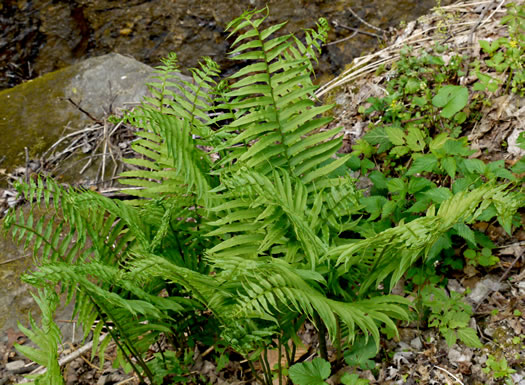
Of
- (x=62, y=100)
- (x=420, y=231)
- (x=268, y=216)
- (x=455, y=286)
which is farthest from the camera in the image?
(x=62, y=100)

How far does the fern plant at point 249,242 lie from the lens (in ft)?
5.90

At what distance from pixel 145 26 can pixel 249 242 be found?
4465 mm

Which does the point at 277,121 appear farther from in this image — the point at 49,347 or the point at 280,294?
the point at 49,347

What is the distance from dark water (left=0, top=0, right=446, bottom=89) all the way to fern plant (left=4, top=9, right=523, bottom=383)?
275cm

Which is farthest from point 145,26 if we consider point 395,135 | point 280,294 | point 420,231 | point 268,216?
point 420,231

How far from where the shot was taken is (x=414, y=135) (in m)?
2.73

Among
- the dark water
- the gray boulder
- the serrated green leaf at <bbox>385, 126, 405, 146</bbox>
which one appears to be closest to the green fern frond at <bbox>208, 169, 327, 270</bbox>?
the serrated green leaf at <bbox>385, 126, 405, 146</bbox>

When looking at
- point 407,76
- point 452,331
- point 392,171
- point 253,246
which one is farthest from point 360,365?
point 407,76

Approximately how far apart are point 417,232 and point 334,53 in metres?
3.49

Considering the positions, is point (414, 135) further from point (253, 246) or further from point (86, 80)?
point (86, 80)

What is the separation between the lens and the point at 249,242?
2199 mm

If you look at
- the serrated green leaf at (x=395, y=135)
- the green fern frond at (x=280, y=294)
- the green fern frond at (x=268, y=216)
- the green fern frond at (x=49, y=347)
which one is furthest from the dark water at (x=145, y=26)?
the green fern frond at (x=49, y=347)

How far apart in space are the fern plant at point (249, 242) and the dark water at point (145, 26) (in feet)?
9.01

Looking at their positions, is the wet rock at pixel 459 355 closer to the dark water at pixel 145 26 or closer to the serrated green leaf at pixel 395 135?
the serrated green leaf at pixel 395 135
